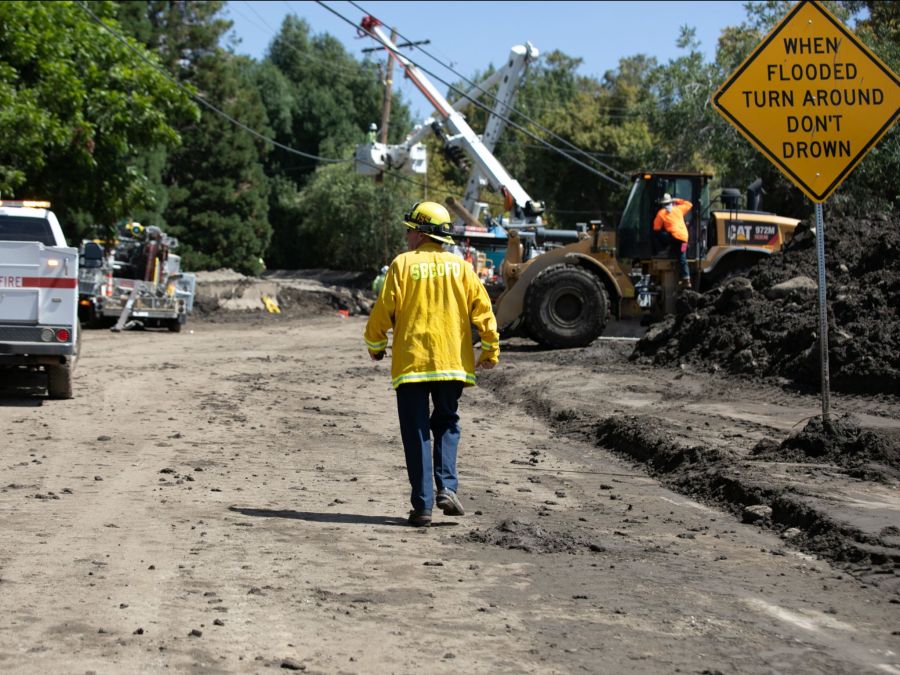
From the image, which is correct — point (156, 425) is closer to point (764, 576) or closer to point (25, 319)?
point (25, 319)

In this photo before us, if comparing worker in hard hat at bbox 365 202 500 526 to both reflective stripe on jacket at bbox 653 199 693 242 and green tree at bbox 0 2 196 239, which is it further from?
green tree at bbox 0 2 196 239

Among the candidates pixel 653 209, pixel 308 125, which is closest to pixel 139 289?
pixel 653 209

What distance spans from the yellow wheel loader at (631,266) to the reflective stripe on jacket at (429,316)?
1411cm

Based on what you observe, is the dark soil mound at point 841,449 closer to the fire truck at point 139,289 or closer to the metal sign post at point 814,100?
the metal sign post at point 814,100

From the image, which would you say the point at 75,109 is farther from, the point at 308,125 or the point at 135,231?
the point at 308,125

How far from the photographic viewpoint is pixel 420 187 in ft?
211

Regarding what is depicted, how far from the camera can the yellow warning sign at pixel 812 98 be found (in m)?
9.71

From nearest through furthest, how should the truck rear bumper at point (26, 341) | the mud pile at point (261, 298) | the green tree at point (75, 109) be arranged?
the truck rear bumper at point (26, 341) → the green tree at point (75, 109) → the mud pile at point (261, 298)

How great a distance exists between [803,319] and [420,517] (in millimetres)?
10118

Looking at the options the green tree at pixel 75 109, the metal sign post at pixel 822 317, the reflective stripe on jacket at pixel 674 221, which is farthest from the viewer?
the green tree at pixel 75 109

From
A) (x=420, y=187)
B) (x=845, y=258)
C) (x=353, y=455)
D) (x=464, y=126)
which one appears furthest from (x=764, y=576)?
(x=420, y=187)

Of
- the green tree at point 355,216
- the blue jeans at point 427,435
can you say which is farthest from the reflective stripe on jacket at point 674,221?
the green tree at point 355,216

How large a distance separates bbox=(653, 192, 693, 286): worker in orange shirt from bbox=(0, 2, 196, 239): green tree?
12152mm

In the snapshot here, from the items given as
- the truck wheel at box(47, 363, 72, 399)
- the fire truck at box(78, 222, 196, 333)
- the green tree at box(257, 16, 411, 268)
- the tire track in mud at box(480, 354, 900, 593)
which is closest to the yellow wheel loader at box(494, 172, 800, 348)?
the tire track in mud at box(480, 354, 900, 593)
